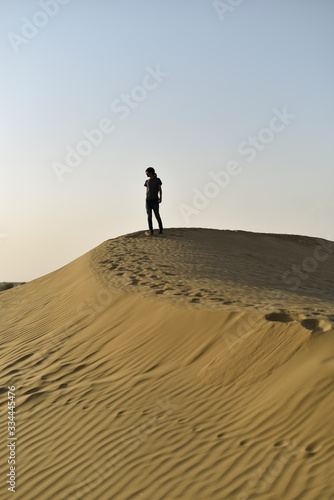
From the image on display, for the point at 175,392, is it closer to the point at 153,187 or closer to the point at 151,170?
the point at 153,187

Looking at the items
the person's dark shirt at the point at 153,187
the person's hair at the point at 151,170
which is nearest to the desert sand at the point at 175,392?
the person's dark shirt at the point at 153,187

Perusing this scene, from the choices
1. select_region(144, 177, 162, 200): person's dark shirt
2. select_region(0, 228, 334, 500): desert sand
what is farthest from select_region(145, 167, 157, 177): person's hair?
select_region(0, 228, 334, 500): desert sand

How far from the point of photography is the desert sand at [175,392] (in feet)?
15.0

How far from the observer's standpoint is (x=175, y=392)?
251 inches

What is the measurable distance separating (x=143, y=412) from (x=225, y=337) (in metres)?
1.90

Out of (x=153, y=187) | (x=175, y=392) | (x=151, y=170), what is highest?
(x=151, y=170)

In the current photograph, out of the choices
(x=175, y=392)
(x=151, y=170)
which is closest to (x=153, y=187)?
(x=151, y=170)

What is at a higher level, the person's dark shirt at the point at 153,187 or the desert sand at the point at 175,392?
the person's dark shirt at the point at 153,187

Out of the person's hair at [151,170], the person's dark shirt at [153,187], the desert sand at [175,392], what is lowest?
the desert sand at [175,392]

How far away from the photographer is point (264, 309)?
782cm

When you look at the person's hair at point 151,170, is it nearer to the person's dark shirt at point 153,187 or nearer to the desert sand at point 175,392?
the person's dark shirt at point 153,187

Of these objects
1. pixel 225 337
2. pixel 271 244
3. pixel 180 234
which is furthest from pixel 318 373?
pixel 271 244

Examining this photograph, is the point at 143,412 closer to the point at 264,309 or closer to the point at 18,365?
the point at 264,309

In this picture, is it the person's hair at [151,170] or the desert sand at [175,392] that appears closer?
the desert sand at [175,392]
